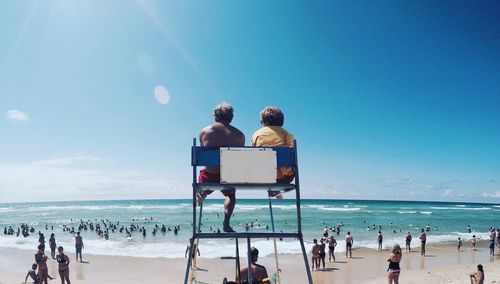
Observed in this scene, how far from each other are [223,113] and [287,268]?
18.4 m

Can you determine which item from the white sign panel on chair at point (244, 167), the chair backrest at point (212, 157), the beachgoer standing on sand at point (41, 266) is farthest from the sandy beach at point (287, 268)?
the white sign panel on chair at point (244, 167)

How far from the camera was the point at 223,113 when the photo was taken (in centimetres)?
449

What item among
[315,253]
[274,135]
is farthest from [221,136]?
[315,253]

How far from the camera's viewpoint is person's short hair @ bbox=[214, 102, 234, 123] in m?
4.48

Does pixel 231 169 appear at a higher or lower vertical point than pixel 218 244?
higher

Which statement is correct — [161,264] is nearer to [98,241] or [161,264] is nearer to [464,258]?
[98,241]

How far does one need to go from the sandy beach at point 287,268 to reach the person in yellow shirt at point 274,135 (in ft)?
50.4

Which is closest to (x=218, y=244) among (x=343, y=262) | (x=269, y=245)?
(x=269, y=245)

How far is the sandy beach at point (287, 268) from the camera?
18.7 metres

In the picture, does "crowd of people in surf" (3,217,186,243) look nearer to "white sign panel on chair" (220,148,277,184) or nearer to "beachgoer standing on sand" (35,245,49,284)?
"beachgoer standing on sand" (35,245,49,284)

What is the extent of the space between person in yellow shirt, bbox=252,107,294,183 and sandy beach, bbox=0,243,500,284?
15.4m

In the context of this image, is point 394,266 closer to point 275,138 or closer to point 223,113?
point 275,138

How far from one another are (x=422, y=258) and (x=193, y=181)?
25.0 meters

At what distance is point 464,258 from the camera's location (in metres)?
Answer: 25.4
